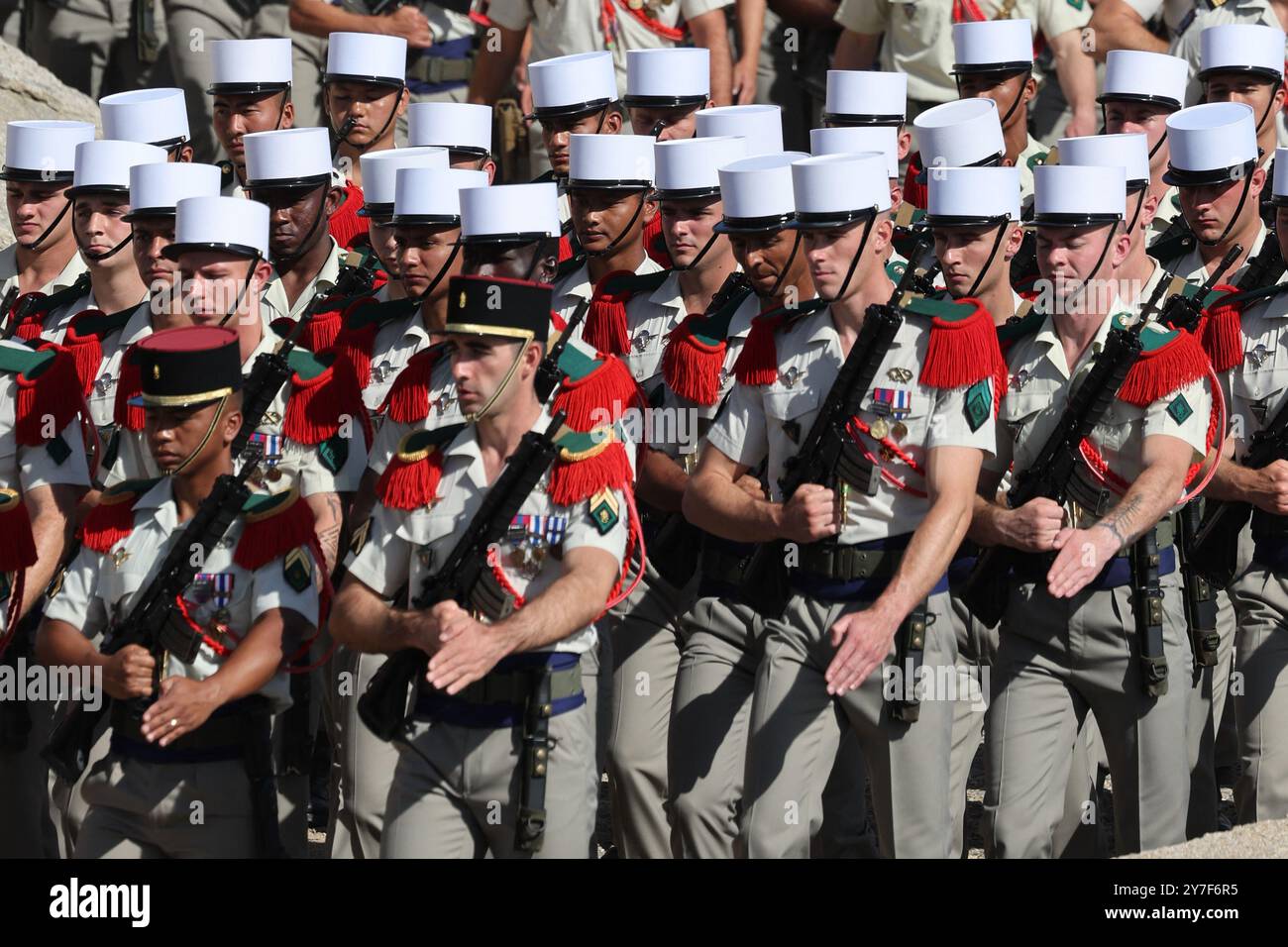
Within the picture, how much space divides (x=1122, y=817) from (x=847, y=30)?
5.43m

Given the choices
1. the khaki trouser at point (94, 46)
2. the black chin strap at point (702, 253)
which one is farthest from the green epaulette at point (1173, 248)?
the khaki trouser at point (94, 46)

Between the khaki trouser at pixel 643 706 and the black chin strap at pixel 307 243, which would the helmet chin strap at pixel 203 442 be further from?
Answer: the black chin strap at pixel 307 243

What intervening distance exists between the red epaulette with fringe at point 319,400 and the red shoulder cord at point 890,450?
60.1 inches

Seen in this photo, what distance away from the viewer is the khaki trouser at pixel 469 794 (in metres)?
6.62

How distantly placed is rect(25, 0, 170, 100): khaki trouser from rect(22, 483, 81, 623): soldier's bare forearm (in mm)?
6425

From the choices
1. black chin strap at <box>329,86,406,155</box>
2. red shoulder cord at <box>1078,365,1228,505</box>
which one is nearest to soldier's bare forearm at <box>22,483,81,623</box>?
red shoulder cord at <box>1078,365,1228,505</box>

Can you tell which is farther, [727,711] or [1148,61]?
[1148,61]

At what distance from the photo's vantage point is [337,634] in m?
6.70

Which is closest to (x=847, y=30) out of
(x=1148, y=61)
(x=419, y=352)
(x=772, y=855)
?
(x=1148, y=61)

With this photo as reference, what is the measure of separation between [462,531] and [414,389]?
942 millimetres

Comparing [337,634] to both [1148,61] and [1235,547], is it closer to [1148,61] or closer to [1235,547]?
[1235,547]

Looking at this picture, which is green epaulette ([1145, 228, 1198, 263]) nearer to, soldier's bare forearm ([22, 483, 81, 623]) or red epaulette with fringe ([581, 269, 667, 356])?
red epaulette with fringe ([581, 269, 667, 356])

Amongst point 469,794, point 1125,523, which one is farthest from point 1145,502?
point 469,794

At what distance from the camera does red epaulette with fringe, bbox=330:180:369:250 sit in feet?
33.4
